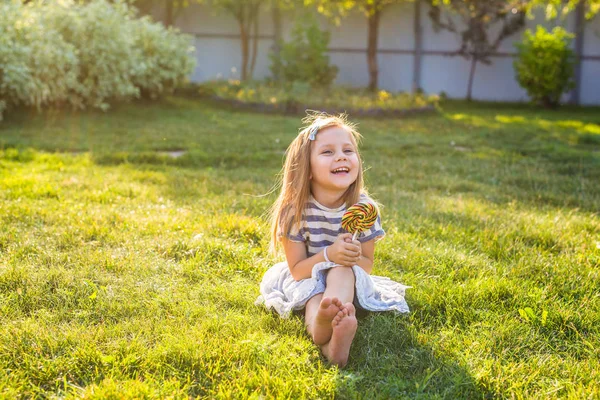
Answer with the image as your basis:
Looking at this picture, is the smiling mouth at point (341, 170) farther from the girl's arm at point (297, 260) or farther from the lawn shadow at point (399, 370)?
the lawn shadow at point (399, 370)

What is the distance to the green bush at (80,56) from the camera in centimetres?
834

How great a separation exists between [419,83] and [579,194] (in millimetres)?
10514

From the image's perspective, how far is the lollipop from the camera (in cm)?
260

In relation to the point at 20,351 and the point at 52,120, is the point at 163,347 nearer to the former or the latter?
the point at 20,351

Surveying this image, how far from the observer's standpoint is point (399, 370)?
7.75 ft

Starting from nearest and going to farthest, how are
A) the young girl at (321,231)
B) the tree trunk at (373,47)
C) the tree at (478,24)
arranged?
the young girl at (321,231) < the tree at (478,24) < the tree trunk at (373,47)

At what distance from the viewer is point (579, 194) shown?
5246mm

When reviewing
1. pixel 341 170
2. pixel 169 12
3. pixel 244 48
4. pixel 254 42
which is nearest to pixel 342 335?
pixel 341 170

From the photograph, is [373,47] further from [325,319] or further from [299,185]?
[325,319]

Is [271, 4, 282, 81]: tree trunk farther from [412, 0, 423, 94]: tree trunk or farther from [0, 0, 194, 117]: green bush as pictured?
[0, 0, 194, 117]: green bush

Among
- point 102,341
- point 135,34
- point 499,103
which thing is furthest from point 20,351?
point 499,103

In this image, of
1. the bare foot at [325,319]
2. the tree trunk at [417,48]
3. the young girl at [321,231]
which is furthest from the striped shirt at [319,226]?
the tree trunk at [417,48]

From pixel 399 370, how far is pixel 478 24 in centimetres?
1300

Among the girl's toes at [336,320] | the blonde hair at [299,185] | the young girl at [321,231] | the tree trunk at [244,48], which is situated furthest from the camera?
the tree trunk at [244,48]
